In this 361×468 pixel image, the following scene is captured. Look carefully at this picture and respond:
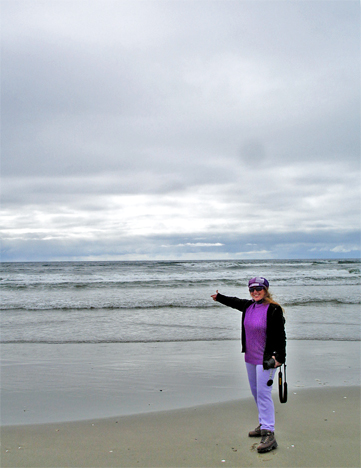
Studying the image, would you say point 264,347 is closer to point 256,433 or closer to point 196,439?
point 256,433

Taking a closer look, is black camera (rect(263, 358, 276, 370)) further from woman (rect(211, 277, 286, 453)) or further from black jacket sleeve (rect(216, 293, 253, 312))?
black jacket sleeve (rect(216, 293, 253, 312))

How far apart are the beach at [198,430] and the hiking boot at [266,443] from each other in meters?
0.06

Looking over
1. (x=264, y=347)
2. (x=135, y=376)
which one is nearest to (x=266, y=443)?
(x=264, y=347)

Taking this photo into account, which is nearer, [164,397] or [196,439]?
[196,439]

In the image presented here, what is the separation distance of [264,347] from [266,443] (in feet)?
3.43

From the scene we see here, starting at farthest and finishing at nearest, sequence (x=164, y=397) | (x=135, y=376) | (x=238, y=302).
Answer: (x=135, y=376) → (x=164, y=397) → (x=238, y=302)

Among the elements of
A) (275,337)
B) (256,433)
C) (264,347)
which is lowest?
(256,433)

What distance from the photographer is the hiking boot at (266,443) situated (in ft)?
13.6

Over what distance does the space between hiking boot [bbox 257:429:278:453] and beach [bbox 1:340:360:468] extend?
0.06 meters

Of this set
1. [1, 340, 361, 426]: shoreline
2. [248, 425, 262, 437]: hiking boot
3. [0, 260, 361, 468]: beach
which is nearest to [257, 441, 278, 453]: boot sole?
[0, 260, 361, 468]: beach

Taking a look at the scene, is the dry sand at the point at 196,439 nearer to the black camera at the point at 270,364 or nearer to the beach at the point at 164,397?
the beach at the point at 164,397

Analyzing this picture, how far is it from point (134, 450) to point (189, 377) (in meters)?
2.92

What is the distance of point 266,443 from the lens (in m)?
4.16

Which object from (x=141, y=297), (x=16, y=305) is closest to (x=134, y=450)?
(x=16, y=305)
